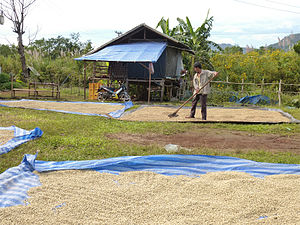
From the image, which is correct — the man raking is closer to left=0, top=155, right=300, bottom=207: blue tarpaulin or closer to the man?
the man

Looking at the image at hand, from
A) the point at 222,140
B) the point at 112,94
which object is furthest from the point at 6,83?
the point at 222,140

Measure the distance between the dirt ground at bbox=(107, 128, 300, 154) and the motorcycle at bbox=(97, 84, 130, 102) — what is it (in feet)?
20.3

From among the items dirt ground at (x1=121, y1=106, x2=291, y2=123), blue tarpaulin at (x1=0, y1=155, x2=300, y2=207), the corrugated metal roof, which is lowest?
blue tarpaulin at (x1=0, y1=155, x2=300, y2=207)

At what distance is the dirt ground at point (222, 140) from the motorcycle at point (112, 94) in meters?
6.19

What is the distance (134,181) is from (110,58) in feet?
27.6

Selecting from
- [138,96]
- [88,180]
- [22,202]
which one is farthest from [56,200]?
[138,96]

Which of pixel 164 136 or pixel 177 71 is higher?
pixel 177 71

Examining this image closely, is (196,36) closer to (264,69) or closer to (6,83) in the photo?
(264,69)

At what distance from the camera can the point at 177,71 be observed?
45.5 ft

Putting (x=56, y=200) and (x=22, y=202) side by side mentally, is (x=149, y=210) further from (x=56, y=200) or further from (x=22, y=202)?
(x=22, y=202)

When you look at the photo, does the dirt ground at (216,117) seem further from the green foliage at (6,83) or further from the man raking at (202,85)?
the green foliage at (6,83)

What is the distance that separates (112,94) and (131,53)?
1.67m

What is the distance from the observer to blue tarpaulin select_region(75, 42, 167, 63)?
33.5ft

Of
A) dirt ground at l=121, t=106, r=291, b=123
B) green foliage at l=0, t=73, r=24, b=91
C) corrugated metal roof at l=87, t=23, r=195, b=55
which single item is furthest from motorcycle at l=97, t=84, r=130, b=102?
green foliage at l=0, t=73, r=24, b=91
